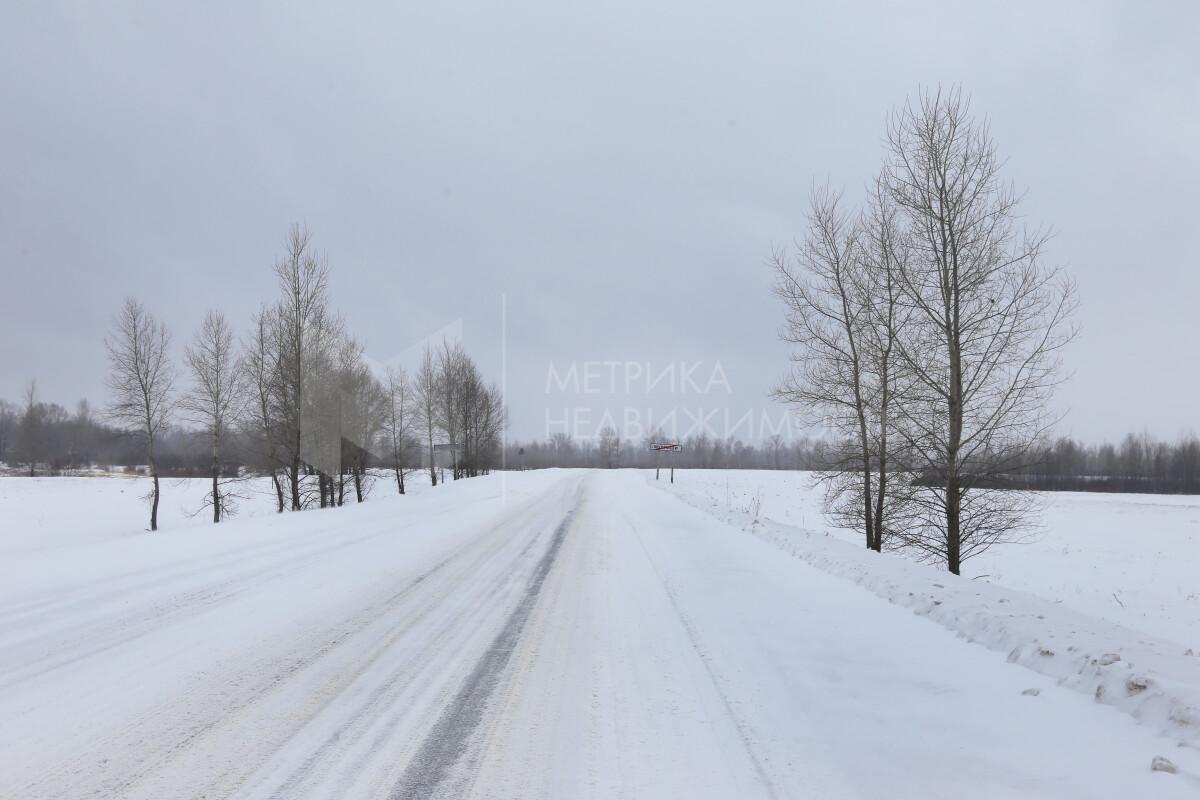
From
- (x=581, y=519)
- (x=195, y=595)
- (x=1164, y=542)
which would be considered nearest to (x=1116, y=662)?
Answer: (x=195, y=595)

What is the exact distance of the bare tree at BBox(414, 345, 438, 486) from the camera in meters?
37.3

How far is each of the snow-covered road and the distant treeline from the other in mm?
7247

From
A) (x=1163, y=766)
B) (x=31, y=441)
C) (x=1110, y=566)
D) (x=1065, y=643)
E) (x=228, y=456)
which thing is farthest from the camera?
(x=31, y=441)

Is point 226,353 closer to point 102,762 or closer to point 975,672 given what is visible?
point 102,762

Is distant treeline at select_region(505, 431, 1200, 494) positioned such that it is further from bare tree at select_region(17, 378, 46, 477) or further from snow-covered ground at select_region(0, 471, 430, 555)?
bare tree at select_region(17, 378, 46, 477)

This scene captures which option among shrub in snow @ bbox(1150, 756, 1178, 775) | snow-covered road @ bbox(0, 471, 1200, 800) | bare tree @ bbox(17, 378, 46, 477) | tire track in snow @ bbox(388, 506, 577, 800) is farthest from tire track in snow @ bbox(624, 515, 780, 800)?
bare tree @ bbox(17, 378, 46, 477)

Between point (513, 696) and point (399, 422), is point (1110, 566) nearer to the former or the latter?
point (513, 696)

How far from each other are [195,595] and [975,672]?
8117 mm

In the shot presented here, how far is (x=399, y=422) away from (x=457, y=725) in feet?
113

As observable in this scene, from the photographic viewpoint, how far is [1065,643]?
4848 mm

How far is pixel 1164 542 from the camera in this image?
922 inches

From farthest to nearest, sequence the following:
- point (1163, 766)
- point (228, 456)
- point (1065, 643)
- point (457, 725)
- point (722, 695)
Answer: point (228, 456), point (1065, 643), point (722, 695), point (457, 725), point (1163, 766)

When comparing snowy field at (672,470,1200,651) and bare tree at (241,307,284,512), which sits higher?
bare tree at (241,307,284,512)

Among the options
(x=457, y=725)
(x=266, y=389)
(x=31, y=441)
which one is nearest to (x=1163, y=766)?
(x=457, y=725)
